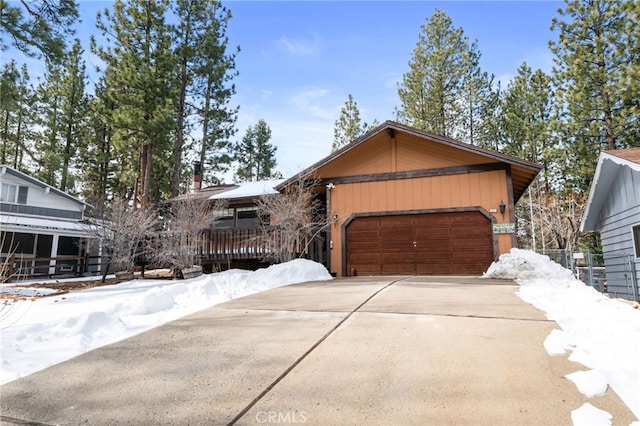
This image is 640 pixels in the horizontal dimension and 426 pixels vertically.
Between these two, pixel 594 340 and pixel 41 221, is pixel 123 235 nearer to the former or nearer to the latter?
pixel 41 221

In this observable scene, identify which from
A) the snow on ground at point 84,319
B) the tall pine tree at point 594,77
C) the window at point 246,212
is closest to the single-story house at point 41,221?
the window at point 246,212

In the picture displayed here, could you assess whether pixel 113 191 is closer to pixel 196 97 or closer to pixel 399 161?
pixel 196 97

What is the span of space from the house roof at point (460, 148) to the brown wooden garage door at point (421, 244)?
1712 mm

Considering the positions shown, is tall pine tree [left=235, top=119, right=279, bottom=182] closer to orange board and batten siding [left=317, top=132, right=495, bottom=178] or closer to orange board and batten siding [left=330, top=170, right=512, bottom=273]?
orange board and batten siding [left=317, top=132, right=495, bottom=178]

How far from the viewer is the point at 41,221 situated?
16.9 meters

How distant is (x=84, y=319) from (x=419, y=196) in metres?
9.08

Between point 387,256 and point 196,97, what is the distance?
17.8m

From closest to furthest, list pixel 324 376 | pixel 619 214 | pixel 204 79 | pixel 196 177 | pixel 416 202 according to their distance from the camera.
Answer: pixel 324 376 → pixel 619 214 → pixel 416 202 → pixel 196 177 → pixel 204 79

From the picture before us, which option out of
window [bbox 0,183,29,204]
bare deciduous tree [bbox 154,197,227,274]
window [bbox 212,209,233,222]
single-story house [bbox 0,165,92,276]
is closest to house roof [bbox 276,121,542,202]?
bare deciduous tree [bbox 154,197,227,274]

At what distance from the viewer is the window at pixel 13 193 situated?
16.3 metres

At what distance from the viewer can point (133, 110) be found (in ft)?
58.3

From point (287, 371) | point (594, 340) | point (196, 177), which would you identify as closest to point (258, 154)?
point (196, 177)

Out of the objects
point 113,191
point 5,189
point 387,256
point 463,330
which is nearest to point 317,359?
point 463,330

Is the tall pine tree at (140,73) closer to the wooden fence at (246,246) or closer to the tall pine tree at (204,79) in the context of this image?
the tall pine tree at (204,79)
